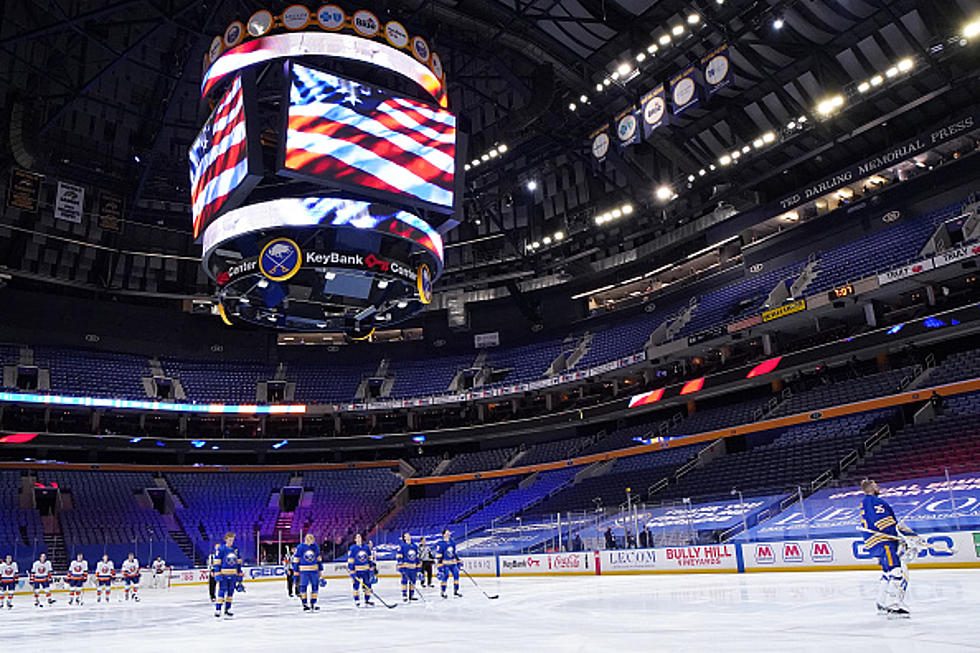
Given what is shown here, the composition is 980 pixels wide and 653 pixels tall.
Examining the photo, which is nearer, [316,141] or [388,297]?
[316,141]

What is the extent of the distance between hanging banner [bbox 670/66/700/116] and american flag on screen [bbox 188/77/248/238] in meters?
14.4

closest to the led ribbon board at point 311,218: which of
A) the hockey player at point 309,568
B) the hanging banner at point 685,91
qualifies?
the hockey player at point 309,568

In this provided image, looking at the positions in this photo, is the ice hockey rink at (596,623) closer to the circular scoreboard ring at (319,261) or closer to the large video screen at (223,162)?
the circular scoreboard ring at (319,261)

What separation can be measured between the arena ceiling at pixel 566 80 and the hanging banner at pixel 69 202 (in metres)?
1.59

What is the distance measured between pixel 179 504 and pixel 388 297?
27.7 meters

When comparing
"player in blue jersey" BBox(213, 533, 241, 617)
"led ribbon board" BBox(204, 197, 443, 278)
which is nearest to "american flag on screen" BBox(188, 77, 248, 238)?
"led ribbon board" BBox(204, 197, 443, 278)

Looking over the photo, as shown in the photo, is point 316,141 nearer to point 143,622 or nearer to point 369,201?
point 369,201

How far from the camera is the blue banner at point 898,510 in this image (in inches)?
690

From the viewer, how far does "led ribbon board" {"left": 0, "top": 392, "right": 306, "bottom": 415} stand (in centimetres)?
3853

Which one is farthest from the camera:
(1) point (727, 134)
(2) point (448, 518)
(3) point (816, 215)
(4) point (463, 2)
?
(2) point (448, 518)

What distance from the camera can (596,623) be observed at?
992 centimetres

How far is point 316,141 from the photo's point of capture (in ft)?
54.6

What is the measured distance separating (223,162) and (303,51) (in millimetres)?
3501

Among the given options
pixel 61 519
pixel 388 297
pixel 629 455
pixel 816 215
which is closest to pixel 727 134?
pixel 816 215
